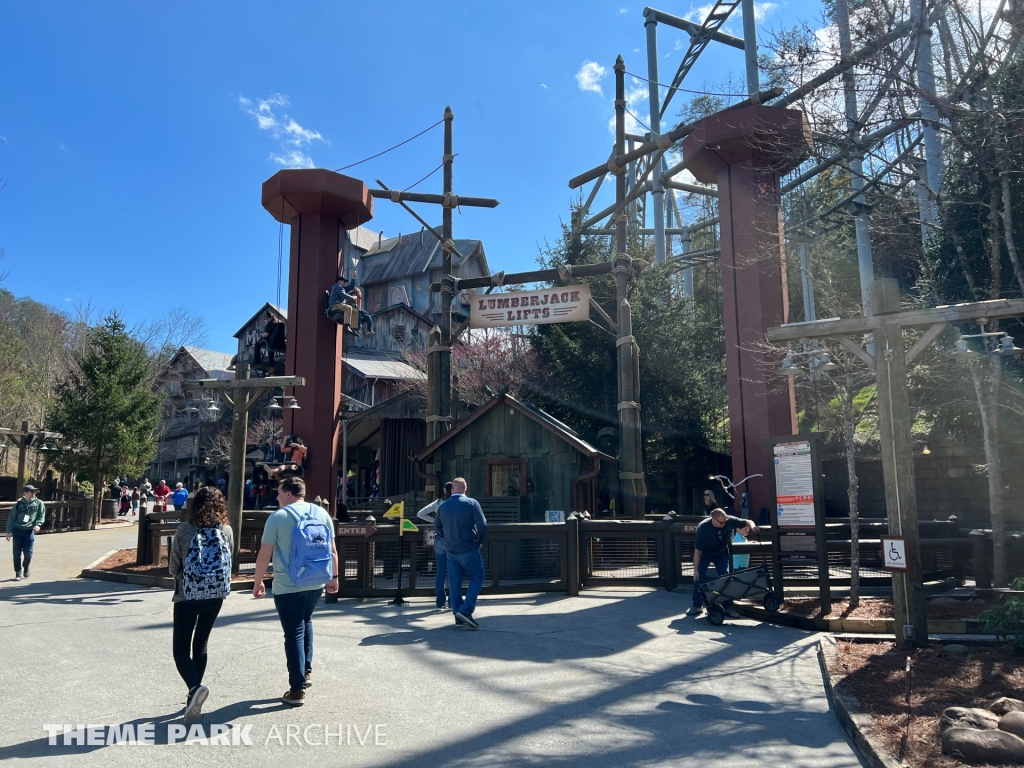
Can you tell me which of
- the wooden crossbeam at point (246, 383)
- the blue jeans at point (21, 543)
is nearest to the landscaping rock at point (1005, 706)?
the wooden crossbeam at point (246, 383)

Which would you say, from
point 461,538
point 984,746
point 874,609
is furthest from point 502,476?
point 984,746

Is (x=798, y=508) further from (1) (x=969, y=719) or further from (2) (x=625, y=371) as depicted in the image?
(2) (x=625, y=371)

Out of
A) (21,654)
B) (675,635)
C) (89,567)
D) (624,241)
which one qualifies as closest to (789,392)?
(624,241)

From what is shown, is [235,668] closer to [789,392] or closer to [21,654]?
[21,654]

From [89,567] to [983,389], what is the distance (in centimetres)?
1578

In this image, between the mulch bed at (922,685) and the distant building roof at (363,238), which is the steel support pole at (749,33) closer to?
the mulch bed at (922,685)

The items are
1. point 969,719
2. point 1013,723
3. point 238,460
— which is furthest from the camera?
point 238,460

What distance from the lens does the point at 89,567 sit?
573 inches

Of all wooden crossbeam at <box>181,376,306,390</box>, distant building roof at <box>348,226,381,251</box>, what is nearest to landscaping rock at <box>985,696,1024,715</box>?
wooden crossbeam at <box>181,376,306,390</box>

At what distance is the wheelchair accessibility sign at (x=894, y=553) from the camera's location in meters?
7.58

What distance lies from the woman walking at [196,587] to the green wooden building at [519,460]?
335 inches

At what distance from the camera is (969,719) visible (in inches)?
186

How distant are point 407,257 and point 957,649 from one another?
47627 mm

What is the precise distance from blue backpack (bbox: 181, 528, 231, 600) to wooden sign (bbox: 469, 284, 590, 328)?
9.92 m
